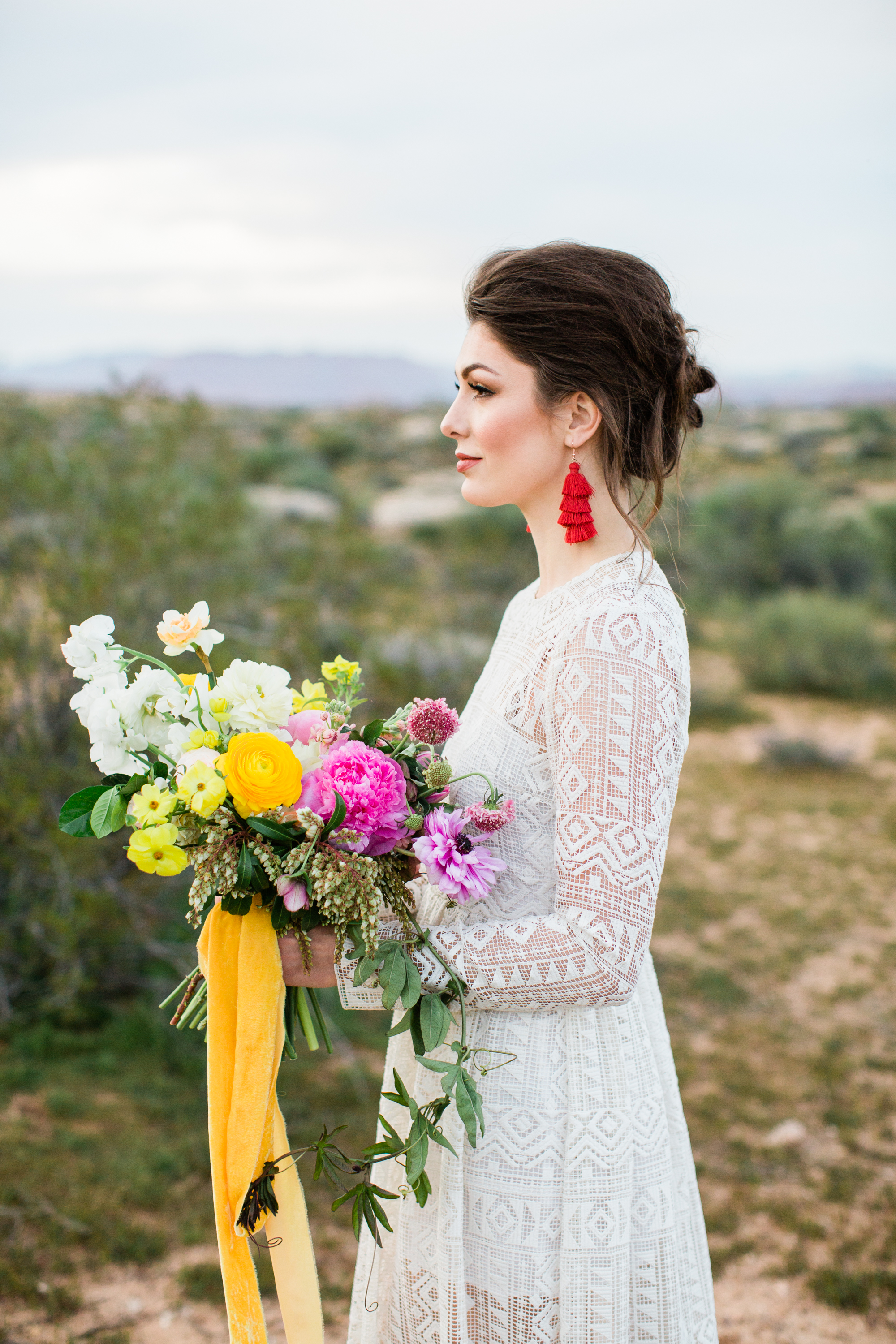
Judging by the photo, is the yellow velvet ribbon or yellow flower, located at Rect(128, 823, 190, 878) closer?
yellow flower, located at Rect(128, 823, 190, 878)

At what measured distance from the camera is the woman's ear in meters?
1.59

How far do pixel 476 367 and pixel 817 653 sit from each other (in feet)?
34.9

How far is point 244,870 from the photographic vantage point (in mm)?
1295

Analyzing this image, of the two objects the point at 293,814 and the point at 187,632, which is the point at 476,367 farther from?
the point at 293,814

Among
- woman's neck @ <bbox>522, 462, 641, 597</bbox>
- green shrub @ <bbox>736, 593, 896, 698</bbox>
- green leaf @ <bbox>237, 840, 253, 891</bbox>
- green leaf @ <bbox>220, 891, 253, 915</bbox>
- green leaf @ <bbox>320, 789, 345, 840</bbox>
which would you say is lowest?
green leaf @ <bbox>220, 891, 253, 915</bbox>

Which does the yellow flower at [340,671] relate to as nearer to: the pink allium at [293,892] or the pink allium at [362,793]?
the pink allium at [362,793]

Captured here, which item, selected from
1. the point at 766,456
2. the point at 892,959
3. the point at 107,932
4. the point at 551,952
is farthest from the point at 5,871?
the point at 766,456

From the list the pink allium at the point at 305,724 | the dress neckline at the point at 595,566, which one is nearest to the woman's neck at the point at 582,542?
the dress neckline at the point at 595,566

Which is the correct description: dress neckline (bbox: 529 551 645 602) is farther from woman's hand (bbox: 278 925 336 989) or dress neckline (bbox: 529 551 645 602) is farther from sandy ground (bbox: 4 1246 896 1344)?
sandy ground (bbox: 4 1246 896 1344)

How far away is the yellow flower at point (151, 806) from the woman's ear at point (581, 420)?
86cm

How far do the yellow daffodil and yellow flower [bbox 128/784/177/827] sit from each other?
9 centimetres

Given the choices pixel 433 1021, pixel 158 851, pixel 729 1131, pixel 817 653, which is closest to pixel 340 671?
Answer: pixel 158 851

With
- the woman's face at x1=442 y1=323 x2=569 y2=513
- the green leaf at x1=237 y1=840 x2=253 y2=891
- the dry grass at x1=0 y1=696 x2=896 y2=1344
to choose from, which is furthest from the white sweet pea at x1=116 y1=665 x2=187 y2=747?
the dry grass at x1=0 y1=696 x2=896 y2=1344

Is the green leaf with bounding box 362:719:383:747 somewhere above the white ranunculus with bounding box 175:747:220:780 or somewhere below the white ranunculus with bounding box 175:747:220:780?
above
